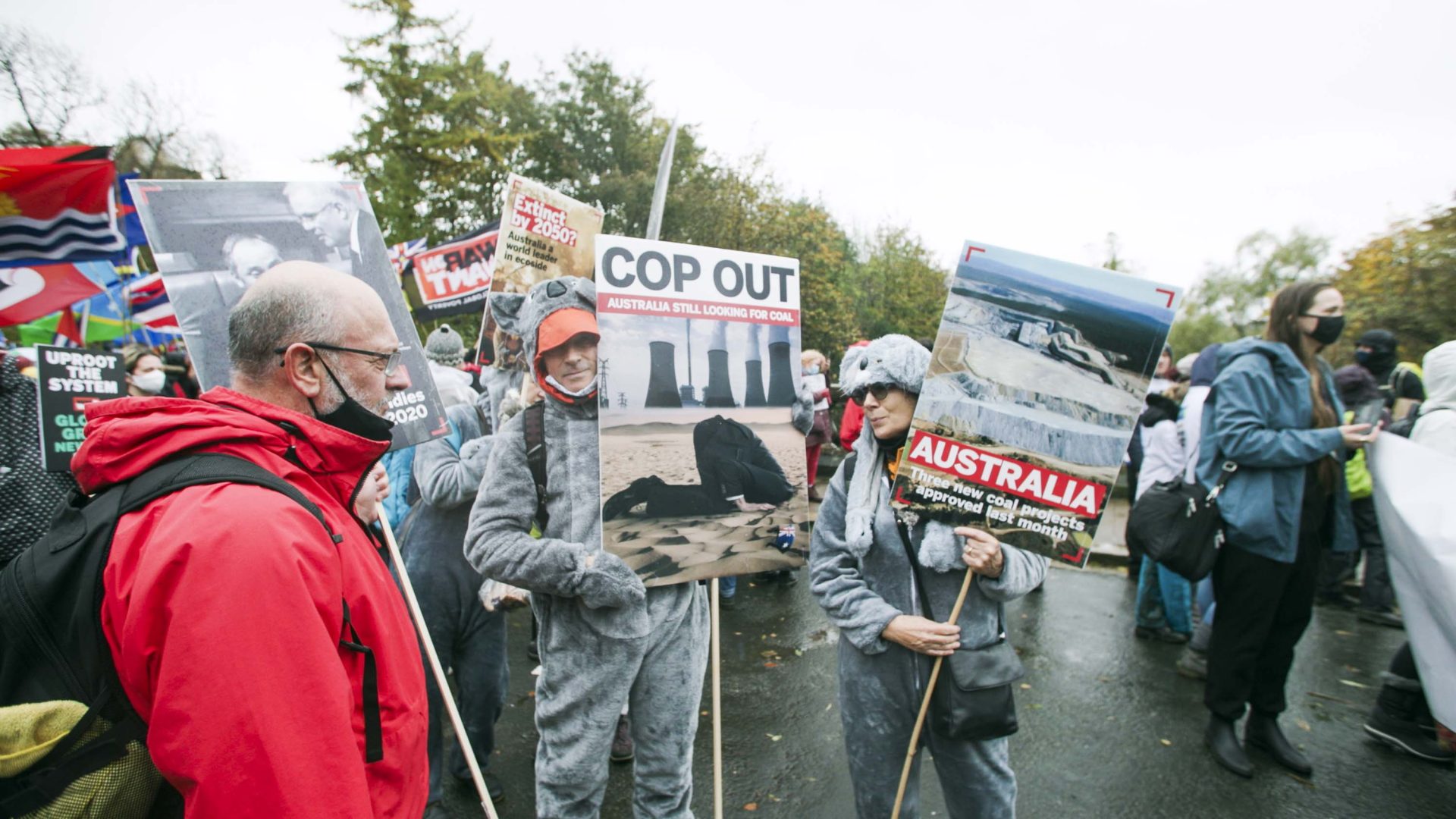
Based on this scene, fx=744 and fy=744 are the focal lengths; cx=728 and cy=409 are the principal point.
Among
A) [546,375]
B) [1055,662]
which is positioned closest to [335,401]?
[546,375]

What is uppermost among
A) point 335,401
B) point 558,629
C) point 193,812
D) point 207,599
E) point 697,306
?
point 697,306

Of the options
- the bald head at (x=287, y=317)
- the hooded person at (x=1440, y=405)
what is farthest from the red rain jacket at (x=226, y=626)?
the hooded person at (x=1440, y=405)

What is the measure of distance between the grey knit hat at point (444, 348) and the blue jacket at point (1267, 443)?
384 centimetres

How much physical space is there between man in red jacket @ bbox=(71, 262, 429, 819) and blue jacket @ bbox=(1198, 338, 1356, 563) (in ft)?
11.5

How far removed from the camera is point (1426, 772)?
12.1 ft

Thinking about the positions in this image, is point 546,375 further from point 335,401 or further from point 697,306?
point 335,401

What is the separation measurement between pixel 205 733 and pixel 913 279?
85.0 ft

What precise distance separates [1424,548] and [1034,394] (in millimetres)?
1935

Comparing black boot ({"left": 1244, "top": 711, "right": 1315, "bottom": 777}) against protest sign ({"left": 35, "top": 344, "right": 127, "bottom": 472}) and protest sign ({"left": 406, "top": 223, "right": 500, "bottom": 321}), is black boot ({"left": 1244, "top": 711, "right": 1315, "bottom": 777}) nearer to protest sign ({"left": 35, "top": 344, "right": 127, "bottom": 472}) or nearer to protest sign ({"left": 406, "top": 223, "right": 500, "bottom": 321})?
protest sign ({"left": 35, "top": 344, "right": 127, "bottom": 472})

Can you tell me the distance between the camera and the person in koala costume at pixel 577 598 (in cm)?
230

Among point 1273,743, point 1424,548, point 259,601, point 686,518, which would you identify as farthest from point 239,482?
point 1273,743

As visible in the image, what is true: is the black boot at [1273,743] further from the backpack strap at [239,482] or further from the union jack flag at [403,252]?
the union jack flag at [403,252]

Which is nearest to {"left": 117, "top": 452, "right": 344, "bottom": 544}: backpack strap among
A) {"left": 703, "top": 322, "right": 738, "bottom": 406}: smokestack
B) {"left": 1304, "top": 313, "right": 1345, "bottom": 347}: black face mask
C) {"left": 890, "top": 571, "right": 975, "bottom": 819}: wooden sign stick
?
{"left": 703, "top": 322, "right": 738, "bottom": 406}: smokestack

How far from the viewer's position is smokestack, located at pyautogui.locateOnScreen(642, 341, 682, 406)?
2260 millimetres
